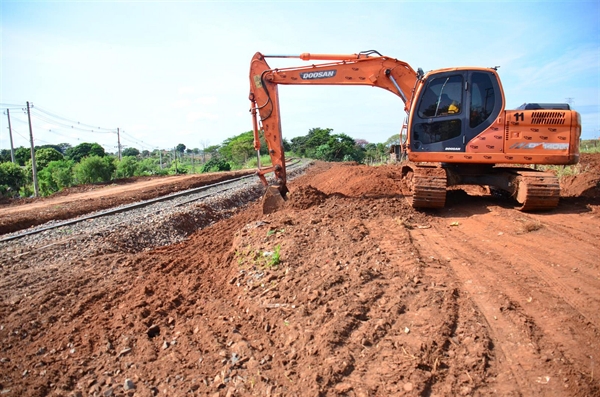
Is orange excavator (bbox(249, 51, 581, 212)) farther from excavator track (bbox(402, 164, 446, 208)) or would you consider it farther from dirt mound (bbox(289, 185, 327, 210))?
dirt mound (bbox(289, 185, 327, 210))

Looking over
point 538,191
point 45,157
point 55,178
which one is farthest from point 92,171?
point 538,191

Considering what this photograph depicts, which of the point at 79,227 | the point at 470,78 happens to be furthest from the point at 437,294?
the point at 79,227

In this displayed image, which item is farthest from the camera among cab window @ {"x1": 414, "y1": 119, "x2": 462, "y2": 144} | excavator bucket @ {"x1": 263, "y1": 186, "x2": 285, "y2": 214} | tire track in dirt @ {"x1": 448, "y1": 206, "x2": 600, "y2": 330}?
excavator bucket @ {"x1": 263, "y1": 186, "x2": 285, "y2": 214}

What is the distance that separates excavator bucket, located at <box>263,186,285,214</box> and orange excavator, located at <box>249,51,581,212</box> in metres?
0.02

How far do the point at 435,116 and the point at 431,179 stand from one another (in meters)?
1.33

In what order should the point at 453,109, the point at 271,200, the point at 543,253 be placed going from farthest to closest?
1. the point at 271,200
2. the point at 453,109
3. the point at 543,253

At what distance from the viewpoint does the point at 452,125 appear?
7.96 m

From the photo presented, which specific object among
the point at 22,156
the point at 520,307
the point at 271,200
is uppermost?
the point at 22,156

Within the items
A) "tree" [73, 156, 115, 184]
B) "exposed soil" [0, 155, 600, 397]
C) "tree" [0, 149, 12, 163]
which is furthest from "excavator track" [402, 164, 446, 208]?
"tree" [0, 149, 12, 163]

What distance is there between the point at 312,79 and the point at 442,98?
9.04 feet

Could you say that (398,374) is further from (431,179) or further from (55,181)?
(55,181)

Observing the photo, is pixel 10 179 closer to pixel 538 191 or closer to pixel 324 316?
pixel 324 316

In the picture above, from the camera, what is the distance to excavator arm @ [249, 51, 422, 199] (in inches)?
342

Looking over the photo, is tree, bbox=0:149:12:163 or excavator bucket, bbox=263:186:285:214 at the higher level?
tree, bbox=0:149:12:163
